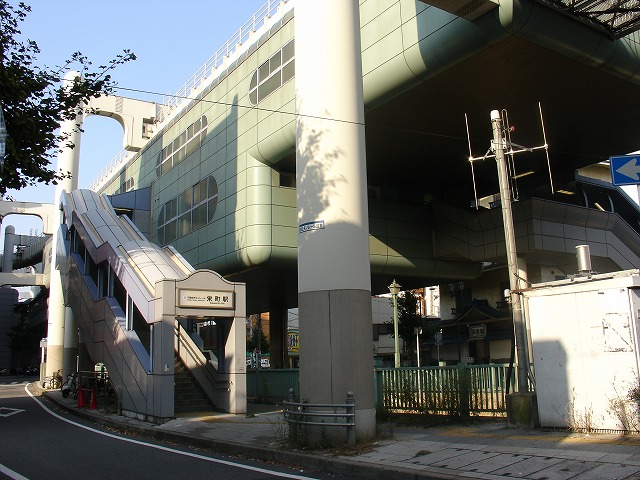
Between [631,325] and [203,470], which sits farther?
[631,325]

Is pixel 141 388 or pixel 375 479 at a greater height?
pixel 141 388

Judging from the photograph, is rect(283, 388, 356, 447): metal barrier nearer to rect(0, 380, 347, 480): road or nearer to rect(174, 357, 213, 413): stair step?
rect(0, 380, 347, 480): road

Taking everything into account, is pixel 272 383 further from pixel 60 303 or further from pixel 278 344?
pixel 60 303

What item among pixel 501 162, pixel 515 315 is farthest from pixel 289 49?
pixel 515 315

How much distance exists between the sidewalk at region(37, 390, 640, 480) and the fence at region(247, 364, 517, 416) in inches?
26.9

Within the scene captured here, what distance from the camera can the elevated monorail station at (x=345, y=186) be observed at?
12211 mm

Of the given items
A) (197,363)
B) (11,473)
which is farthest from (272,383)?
(11,473)

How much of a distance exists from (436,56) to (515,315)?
28.3 ft

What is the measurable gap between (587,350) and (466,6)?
9.41 metres

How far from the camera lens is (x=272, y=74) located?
2566 cm

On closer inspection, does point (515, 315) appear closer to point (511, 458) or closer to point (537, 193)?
point (511, 458)

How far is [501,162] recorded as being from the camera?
43.6 feet

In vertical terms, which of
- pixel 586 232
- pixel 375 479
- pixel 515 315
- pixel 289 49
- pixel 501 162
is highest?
pixel 289 49

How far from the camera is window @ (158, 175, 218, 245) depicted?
1193 inches
